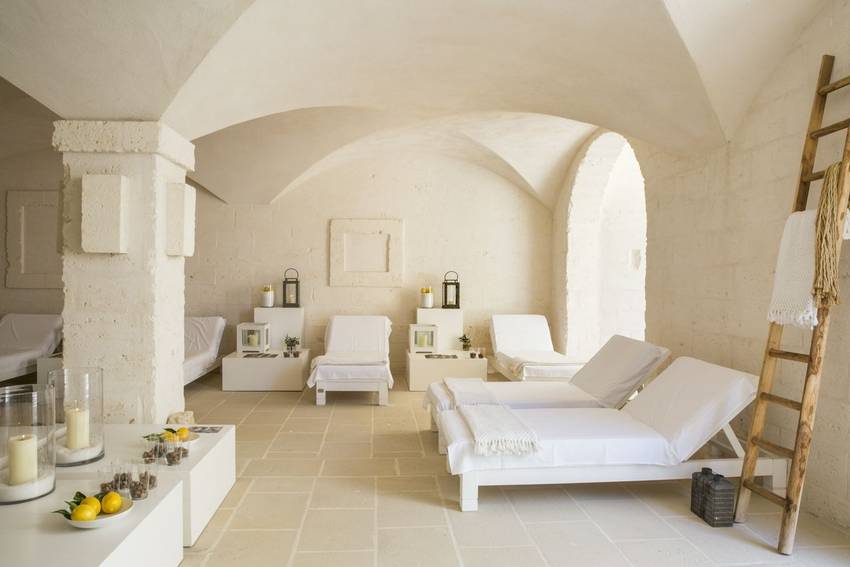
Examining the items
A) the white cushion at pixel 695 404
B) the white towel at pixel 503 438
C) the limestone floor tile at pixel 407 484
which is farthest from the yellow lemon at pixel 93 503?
the white cushion at pixel 695 404

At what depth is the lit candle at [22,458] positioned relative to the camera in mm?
2396

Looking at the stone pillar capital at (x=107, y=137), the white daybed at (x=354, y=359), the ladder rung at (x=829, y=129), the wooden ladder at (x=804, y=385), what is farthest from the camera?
the white daybed at (x=354, y=359)

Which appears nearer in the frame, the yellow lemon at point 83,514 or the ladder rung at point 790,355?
the yellow lemon at point 83,514

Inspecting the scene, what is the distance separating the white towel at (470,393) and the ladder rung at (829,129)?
2717 mm

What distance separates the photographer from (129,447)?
321 cm

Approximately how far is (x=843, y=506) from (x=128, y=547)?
3.62 metres

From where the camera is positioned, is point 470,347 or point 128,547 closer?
point 128,547

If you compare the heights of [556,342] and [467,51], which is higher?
[467,51]

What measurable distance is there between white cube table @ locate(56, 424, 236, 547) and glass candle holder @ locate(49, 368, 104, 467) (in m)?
0.06

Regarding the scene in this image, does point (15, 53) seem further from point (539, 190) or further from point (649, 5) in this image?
point (539, 190)

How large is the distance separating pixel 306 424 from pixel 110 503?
3.09m

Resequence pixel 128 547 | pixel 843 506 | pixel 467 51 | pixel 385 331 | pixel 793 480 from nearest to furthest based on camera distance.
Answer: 1. pixel 128 547
2. pixel 793 480
3. pixel 843 506
4. pixel 467 51
5. pixel 385 331

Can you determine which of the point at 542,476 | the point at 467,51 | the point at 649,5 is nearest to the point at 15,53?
the point at 467,51

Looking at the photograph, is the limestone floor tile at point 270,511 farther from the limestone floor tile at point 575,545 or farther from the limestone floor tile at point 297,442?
the limestone floor tile at point 575,545
